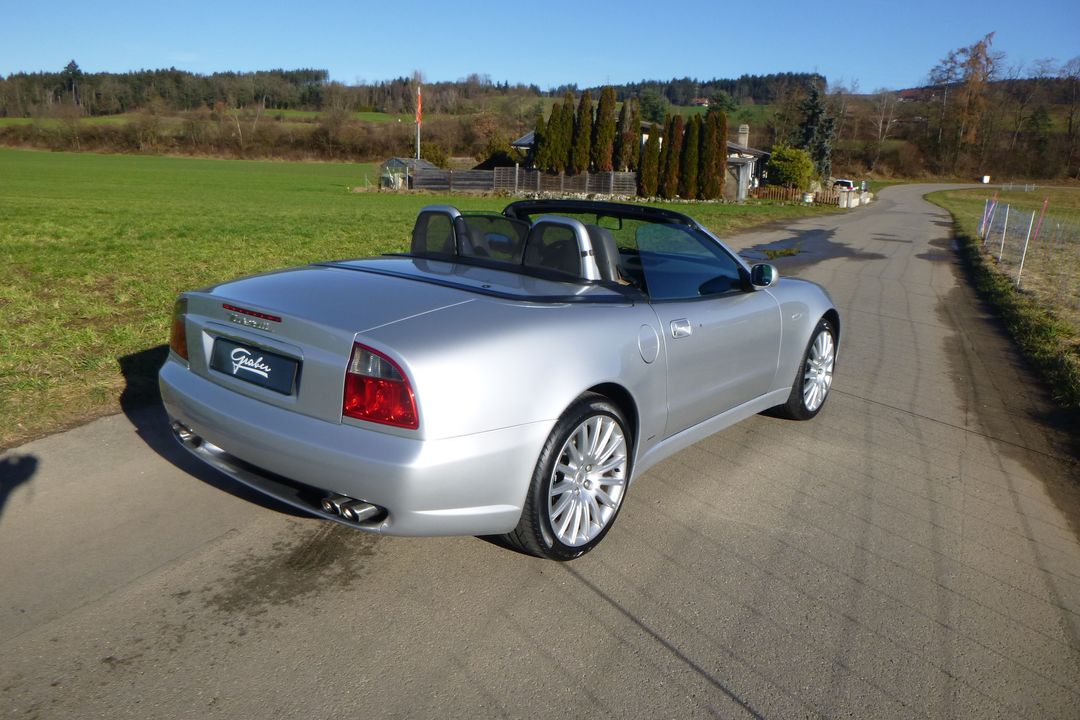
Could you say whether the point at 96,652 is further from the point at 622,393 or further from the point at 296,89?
the point at 296,89

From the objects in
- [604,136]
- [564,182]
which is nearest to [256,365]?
[564,182]

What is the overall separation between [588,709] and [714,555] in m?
1.23

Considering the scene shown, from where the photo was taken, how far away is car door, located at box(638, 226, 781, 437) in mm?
3846

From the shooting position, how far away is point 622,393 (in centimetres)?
345

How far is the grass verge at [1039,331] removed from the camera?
6845 mm

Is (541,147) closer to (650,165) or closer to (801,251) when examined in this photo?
(650,165)

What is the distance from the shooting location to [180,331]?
3568 millimetres

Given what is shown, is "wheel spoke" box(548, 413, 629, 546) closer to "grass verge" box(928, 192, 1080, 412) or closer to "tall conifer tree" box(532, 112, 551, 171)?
"grass verge" box(928, 192, 1080, 412)

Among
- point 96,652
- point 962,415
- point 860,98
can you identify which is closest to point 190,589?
point 96,652

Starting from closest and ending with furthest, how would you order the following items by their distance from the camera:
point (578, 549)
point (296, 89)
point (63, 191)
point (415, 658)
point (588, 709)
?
point (588, 709)
point (415, 658)
point (578, 549)
point (63, 191)
point (296, 89)

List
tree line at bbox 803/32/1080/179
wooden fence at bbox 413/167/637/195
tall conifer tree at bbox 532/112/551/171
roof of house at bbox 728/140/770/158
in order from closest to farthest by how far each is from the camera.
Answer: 1. wooden fence at bbox 413/167/637/195
2. tall conifer tree at bbox 532/112/551/171
3. roof of house at bbox 728/140/770/158
4. tree line at bbox 803/32/1080/179

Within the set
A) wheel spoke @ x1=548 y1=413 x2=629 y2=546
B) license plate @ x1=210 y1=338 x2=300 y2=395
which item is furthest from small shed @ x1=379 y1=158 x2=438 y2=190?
wheel spoke @ x1=548 y1=413 x2=629 y2=546

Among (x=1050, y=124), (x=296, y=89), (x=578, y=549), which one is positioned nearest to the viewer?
(x=578, y=549)

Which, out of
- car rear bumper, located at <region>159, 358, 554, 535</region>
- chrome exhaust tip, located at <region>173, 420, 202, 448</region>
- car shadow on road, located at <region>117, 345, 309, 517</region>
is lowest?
car shadow on road, located at <region>117, 345, 309, 517</region>
